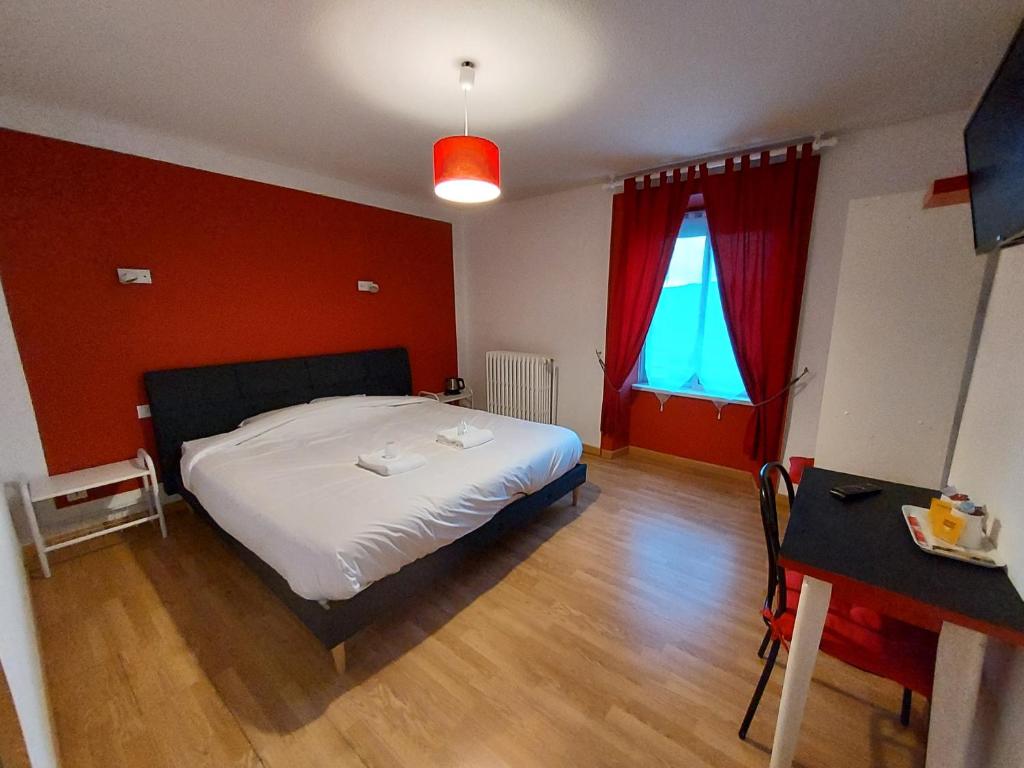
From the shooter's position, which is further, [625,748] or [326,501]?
[326,501]

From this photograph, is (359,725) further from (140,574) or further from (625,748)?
(140,574)

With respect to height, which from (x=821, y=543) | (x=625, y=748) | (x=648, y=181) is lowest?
(x=625, y=748)

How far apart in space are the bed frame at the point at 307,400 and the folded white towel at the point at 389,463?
483mm

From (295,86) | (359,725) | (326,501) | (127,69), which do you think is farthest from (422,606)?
(127,69)

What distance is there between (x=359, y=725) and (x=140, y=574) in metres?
1.69

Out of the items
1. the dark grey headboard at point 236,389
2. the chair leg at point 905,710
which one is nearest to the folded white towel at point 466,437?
the dark grey headboard at point 236,389

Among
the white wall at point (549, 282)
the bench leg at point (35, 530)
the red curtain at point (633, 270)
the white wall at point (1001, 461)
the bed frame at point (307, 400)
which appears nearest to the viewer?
the white wall at point (1001, 461)

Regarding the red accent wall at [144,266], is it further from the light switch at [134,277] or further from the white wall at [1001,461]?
the white wall at [1001,461]

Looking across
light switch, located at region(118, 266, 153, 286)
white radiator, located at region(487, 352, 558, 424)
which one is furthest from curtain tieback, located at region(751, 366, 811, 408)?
light switch, located at region(118, 266, 153, 286)

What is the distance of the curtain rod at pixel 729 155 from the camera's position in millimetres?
2506

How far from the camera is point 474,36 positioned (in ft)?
5.32

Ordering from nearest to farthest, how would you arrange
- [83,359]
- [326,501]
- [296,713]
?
[296,713]
[326,501]
[83,359]

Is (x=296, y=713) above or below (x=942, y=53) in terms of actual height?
below

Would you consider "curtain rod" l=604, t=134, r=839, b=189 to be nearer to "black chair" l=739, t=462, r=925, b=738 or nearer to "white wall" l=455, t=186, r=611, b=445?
"white wall" l=455, t=186, r=611, b=445
